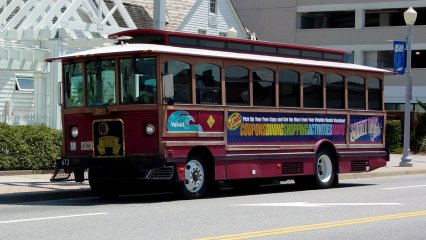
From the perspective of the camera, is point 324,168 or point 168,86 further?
point 324,168

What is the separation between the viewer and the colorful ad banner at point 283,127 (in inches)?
727

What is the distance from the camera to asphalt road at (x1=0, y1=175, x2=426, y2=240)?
11570mm

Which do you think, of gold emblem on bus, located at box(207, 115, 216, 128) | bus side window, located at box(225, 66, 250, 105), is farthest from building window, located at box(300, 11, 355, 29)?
gold emblem on bus, located at box(207, 115, 216, 128)

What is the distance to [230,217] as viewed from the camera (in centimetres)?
1354

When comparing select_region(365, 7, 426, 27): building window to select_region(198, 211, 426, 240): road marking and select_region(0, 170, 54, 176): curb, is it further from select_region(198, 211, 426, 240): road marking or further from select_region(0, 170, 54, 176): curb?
select_region(198, 211, 426, 240): road marking

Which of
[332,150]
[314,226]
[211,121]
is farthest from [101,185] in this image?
[314,226]

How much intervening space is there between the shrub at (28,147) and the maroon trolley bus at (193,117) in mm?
3669

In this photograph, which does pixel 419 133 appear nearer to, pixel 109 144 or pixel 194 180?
pixel 194 180

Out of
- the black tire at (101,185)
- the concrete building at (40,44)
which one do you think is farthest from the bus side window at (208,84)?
the concrete building at (40,44)

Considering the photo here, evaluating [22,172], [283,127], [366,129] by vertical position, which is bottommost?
[22,172]

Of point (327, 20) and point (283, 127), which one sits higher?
point (327, 20)

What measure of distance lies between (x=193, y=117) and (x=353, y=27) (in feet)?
160

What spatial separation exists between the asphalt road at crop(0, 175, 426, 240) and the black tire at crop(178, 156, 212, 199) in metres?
0.31

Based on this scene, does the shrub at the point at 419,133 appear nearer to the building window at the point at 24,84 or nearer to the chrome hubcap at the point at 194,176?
the building window at the point at 24,84
